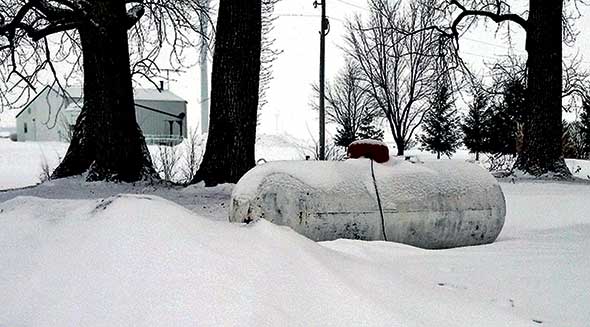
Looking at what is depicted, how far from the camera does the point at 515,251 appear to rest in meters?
3.93

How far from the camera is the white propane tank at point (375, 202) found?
4023 millimetres

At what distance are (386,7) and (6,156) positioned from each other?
61.3 ft

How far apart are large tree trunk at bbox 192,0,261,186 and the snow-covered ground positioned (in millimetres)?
4284

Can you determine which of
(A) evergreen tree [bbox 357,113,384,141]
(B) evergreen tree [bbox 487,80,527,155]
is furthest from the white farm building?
(B) evergreen tree [bbox 487,80,527,155]

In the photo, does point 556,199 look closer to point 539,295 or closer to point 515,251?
point 515,251

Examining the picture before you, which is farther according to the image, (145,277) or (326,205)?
(326,205)

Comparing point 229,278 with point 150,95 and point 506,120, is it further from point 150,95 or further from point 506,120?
point 150,95

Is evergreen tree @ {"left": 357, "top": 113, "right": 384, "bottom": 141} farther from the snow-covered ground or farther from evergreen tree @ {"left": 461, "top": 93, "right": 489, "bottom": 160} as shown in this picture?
the snow-covered ground

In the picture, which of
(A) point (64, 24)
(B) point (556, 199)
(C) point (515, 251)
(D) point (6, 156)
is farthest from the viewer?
(D) point (6, 156)

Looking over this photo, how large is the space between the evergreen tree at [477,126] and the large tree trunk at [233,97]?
1930cm

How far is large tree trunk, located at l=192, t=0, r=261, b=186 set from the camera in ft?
25.6

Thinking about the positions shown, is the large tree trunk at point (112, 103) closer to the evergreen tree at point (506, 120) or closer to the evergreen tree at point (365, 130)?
the evergreen tree at point (506, 120)

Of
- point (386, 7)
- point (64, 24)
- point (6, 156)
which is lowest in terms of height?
point (6, 156)

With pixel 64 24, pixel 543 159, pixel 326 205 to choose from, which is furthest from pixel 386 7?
pixel 326 205
